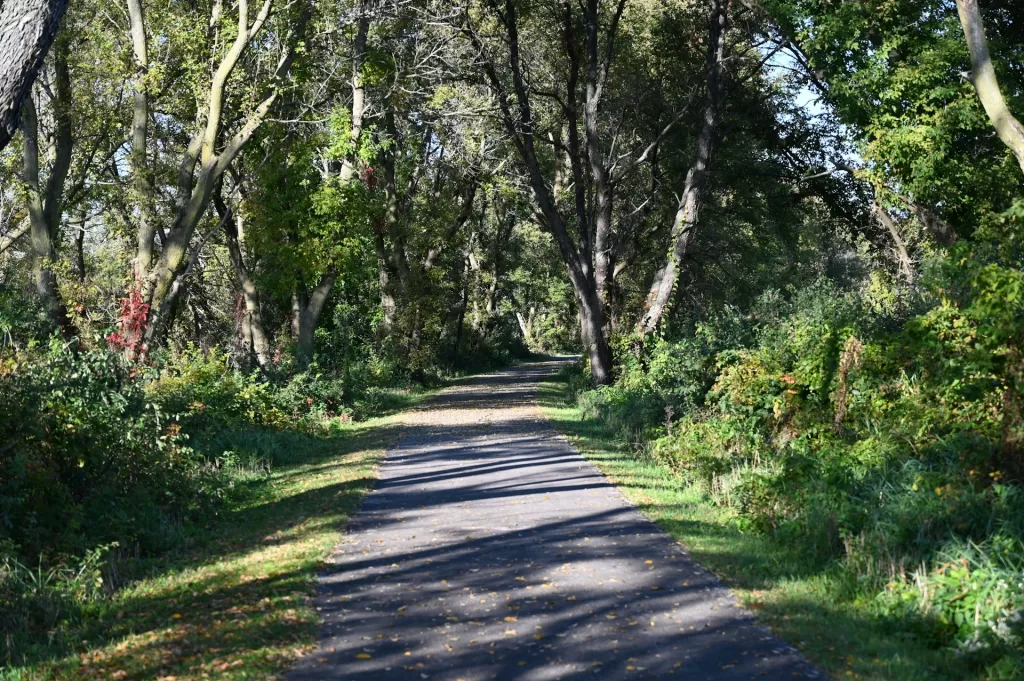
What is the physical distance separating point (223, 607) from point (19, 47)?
420 cm

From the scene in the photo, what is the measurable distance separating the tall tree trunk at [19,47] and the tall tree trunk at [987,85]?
502 inches

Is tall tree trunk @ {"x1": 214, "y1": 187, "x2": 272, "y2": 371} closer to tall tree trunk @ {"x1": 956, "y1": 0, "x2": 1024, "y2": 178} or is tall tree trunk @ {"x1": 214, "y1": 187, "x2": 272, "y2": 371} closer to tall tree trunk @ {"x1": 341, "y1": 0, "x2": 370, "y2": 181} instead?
tall tree trunk @ {"x1": 341, "y1": 0, "x2": 370, "y2": 181}

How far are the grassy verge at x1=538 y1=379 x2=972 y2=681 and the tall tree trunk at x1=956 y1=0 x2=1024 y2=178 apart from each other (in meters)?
6.84

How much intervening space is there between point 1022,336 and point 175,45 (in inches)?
797

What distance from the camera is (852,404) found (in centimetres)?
1307

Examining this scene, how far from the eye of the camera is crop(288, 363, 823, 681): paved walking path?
6992mm

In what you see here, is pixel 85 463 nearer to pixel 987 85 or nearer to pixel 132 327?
pixel 132 327

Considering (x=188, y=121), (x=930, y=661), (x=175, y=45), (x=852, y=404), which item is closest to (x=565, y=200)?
(x=188, y=121)

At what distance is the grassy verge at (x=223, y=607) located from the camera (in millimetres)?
7086

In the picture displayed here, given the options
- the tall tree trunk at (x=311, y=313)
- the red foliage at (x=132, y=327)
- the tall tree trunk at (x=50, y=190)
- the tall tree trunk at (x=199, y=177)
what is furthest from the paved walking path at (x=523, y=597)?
the tall tree trunk at (x=311, y=313)

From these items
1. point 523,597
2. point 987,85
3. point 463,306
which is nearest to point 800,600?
point 523,597

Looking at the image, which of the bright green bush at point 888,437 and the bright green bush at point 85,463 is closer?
the bright green bush at point 888,437

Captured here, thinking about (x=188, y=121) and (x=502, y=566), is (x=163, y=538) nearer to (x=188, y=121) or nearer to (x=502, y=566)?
(x=502, y=566)

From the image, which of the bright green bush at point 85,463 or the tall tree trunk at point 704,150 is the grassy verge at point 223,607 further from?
the tall tree trunk at point 704,150
